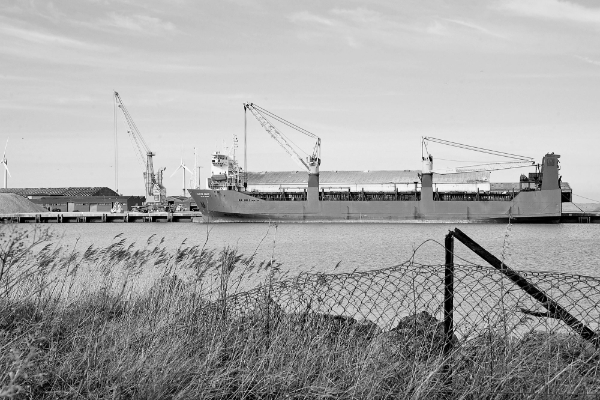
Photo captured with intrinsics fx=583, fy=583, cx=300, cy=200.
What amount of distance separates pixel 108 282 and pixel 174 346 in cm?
347

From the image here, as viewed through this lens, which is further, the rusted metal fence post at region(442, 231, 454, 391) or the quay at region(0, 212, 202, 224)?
the quay at region(0, 212, 202, 224)

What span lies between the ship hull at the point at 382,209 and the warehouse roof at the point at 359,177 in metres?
15.5

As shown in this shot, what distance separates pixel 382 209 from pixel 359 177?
2003cm

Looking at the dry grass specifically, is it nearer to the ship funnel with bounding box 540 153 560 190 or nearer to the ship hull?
the ship hull

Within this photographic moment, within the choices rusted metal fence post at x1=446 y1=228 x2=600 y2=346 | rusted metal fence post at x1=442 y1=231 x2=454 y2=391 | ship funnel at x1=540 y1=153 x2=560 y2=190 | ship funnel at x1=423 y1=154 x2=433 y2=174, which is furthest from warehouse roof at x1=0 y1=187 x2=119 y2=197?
rusted metal fence post at x1=446 y1=228 x2=600 y2=346

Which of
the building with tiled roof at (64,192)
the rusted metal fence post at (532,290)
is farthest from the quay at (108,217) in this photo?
the rusted metal fence post at (532,290)

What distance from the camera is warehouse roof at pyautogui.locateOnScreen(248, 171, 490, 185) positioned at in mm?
81188

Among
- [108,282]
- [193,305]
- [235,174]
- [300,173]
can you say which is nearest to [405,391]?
[193,305]

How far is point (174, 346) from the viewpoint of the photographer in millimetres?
4371

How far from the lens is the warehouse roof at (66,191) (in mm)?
107812

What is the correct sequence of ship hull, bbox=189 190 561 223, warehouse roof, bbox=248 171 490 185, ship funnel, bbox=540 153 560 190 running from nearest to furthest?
ship hull, bbox=189 190 561 223 → ship funnel, bbox=540 153 560 190 → warehouse roof, bbox=248 171 490 185

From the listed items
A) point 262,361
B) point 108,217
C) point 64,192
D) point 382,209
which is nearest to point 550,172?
point 382,209

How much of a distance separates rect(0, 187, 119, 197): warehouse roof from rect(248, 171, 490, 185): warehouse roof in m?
37.9

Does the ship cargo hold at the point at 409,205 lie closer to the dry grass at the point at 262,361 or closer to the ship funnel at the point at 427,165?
the ship funnel at the point at 427,165
